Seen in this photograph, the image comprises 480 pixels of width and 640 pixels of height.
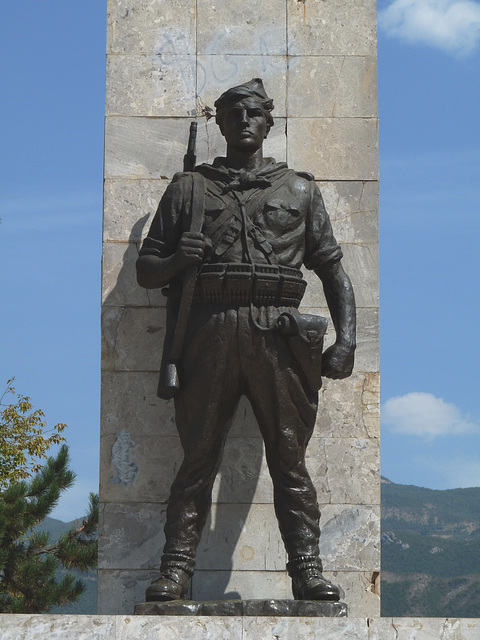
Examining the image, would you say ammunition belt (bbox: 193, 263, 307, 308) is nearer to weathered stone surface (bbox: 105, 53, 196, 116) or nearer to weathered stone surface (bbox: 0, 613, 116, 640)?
weathered stone surface (bbox: 105, 53, 196, 116)

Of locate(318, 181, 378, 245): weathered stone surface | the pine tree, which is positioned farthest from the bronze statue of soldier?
the pine tree

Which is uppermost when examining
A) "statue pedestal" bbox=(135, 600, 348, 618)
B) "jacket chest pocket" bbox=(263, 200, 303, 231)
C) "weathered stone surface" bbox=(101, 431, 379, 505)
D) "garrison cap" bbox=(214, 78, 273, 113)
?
"garrison cap" bbox=(214, 78, 273, 113)

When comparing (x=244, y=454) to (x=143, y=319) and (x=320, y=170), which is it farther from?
(x=320, y=170)

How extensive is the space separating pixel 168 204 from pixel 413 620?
10.2 ft

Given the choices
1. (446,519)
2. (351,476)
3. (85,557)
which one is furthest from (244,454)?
(446,519)

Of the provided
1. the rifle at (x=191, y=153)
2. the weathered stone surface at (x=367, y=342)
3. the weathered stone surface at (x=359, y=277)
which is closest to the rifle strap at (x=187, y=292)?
the rifle at (x=191, y=153)

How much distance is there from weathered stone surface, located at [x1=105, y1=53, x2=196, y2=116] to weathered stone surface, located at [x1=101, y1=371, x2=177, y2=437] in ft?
6.54

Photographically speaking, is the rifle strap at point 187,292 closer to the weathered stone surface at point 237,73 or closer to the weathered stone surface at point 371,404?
the weathered stone surface at point 237,73

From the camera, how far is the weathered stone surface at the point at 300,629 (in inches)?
314

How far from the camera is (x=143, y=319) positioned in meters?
10.2

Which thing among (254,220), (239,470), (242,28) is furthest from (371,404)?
(242,28)

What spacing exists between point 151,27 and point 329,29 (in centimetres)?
134

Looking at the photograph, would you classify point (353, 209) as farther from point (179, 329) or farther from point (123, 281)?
point (179, 329)

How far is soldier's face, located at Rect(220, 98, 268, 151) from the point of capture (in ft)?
30.3
